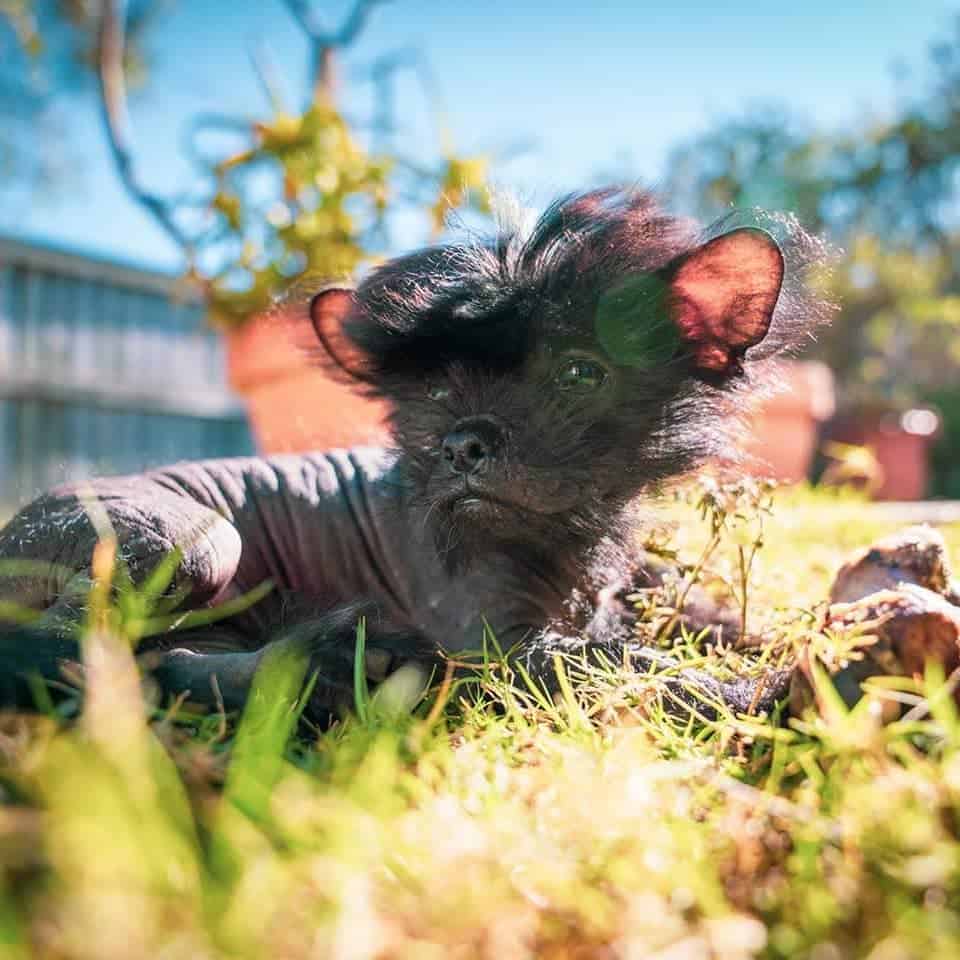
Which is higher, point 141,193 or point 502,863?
point 141,193

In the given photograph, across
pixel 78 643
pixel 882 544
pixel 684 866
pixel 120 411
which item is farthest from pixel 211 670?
pixel 120 411

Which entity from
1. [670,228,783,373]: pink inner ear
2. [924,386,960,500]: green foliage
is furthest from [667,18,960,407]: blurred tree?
[670,228,783,373]: pink inner ear

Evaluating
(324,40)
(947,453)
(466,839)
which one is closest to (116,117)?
(324,40)

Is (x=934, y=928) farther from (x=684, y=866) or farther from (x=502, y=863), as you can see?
(x=502, y=863)

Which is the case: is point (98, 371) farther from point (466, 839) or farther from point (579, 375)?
point (466, 839)

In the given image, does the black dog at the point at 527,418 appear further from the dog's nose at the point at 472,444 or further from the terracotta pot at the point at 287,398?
the terracotta pot at the point at 287,398
